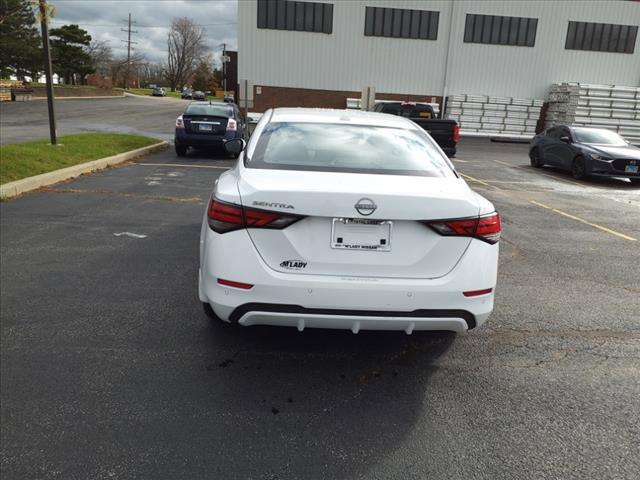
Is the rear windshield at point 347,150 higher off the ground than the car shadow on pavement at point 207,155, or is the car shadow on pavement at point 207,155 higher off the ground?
the rear windshield at point 347,150

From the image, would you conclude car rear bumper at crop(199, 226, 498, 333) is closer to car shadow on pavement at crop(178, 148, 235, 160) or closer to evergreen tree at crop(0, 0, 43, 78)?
car shadow on pavement at crop(178, 148, 235, 160)

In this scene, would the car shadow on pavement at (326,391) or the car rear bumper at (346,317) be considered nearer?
the car shadow on pavement at (326,391)

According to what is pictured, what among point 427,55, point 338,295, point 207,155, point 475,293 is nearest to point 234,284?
point 338,295

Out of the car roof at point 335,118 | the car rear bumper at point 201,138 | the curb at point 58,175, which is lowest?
the curb at point 58,175

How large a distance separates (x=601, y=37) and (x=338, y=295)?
37487 millimetres

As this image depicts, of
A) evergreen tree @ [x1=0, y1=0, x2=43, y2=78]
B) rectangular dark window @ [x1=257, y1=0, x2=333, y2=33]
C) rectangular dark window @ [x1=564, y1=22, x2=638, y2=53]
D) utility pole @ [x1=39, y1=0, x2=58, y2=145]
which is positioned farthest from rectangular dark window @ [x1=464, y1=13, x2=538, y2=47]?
evergreen tree @ [x1=0, y1=0, x2=43, y2=78]

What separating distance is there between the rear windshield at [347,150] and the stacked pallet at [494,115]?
29.1 m

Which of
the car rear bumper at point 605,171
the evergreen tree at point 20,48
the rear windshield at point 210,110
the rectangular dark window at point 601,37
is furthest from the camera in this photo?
the evergreen tree at point 20,48

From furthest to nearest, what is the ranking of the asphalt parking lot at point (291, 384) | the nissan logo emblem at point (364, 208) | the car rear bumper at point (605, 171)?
the car rear bumper at point (605, 171)
the nissan logo emblem at point (364, 208)
the asphalt parking lot at point (291, 384)

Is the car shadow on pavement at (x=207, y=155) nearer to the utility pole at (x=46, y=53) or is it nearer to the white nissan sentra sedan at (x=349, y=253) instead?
the utility pole at (x=46, y=53)

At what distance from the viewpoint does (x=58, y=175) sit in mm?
9859

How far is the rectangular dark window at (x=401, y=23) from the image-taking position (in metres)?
31.5

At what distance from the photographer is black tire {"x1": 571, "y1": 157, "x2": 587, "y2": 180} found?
14359 millimetres

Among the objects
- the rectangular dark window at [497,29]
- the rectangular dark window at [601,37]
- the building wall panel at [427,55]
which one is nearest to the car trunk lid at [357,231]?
the building wall panel at [427,55]
